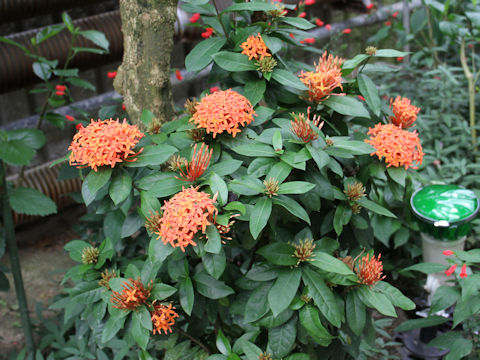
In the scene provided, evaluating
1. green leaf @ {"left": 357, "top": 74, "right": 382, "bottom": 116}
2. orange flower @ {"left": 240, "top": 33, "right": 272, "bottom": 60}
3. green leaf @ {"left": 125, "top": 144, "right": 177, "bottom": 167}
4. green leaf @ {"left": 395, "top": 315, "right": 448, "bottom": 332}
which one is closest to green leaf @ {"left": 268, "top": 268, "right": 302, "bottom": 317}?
green leaf @ {"left": 125, "top": 144, "right": 177, "bottom": 167}

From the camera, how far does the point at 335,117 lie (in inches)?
67.5

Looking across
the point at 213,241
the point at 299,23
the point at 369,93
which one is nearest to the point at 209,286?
the point at 213,241

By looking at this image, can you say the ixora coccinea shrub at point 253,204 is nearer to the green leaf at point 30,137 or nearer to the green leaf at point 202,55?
the green leaf at point 202,55

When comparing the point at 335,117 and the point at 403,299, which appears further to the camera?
the point at 335,117

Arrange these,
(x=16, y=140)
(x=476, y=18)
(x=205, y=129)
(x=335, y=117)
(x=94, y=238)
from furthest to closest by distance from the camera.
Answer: (x=476, y=18), (x=94, y=238), (x=16, y=140), (x=335, y=117), (x=205, y=129)

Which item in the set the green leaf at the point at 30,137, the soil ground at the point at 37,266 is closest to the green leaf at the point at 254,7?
the green leaf at the point at 30,137

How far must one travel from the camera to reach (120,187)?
4.72 ft

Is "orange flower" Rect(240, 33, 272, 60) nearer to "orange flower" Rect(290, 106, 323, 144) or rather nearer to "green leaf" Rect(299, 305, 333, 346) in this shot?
"orange flower" Rect(290, 106, 323, 144)

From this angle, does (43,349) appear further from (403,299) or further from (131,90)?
(403,299)

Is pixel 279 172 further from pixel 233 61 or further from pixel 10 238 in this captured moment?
pixel 10 238

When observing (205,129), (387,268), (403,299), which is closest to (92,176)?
(205,129)

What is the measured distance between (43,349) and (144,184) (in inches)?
57.5

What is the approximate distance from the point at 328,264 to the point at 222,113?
0.49 meters

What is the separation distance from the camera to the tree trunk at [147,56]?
177 centimetres
